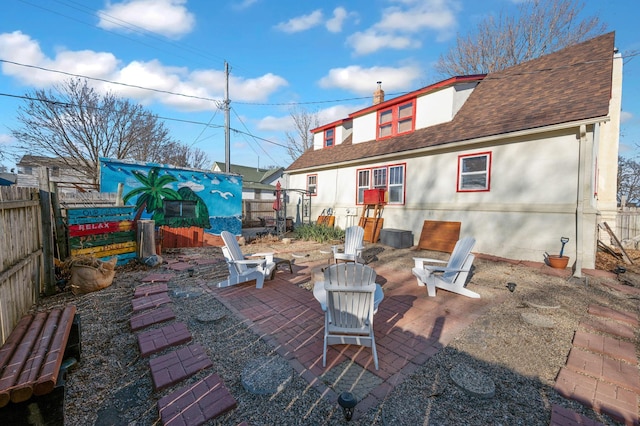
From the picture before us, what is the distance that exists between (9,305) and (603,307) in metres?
7.99

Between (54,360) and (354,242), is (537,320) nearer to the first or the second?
(354,242)

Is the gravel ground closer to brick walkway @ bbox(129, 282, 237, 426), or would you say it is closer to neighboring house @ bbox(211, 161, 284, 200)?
brick walkway @ bbox(129, 282, 237, 426)

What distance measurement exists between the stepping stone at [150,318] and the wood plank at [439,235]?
25.4ft

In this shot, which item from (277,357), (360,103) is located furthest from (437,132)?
(277,357)

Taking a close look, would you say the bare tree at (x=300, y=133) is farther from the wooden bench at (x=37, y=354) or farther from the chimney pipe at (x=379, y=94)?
the wooden bench at (x=37, y=354)

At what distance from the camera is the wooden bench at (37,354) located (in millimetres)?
1673

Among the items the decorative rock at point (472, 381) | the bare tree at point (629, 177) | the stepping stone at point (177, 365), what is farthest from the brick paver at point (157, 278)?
the bare tree at point (629, 177)

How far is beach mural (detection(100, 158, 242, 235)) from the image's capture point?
845 centimetres

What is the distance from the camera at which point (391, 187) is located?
10.6 meters

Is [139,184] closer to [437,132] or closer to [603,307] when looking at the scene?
[437,132]

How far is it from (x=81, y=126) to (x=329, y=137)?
1338 cm

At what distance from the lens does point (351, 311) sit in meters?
2.91

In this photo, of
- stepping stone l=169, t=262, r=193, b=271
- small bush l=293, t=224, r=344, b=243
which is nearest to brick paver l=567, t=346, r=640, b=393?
stepping stone l=169, t=262, r=193, b=271

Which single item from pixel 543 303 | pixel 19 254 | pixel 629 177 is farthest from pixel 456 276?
pixel 629 177
